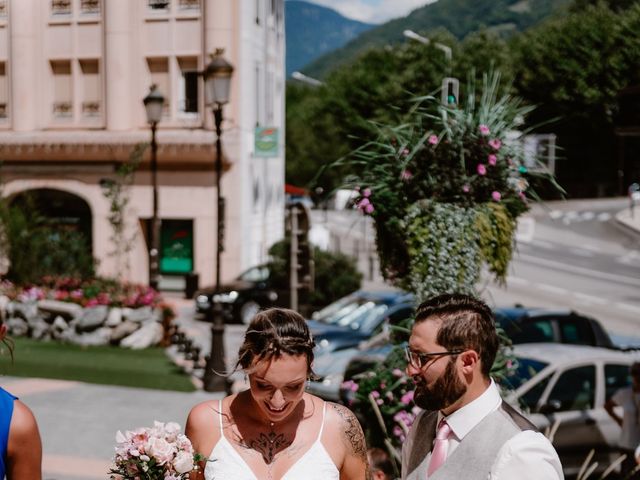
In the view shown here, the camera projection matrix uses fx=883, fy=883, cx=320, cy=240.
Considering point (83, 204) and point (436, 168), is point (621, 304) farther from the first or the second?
point (436, 168)

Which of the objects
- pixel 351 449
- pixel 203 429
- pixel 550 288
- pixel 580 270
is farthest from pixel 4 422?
pixel 580 270

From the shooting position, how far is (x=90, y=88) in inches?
466

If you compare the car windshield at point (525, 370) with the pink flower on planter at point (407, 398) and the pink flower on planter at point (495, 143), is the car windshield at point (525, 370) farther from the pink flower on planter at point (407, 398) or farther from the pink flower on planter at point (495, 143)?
the pink flower on planter at point (495, 143)

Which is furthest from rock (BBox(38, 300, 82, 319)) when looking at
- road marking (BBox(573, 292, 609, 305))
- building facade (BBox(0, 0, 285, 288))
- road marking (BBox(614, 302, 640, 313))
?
road marking (BBox(573, 292, 609, 305))

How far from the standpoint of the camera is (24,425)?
2.71 m

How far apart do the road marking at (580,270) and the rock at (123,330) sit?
14441 millimetres

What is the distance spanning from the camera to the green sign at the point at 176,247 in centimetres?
1535

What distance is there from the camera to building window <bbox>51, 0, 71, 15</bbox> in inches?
403

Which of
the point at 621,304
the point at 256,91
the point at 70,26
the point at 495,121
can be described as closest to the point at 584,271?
the point at 621,304

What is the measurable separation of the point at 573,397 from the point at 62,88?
7053 millimetres

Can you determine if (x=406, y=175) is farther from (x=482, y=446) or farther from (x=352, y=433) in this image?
(x=482, y=446)

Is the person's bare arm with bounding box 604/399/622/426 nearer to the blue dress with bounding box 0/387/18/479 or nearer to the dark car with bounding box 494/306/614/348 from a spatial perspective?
the dark car with bounding box 494/306/614/348

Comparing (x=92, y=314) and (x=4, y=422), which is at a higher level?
(x=4, y=422)

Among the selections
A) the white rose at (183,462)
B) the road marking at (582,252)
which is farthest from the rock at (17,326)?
the road marking at (582,252)
